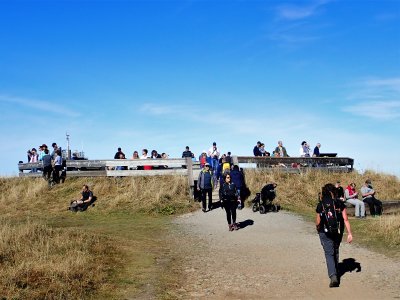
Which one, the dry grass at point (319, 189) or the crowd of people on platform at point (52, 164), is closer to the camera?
the dry grass at point (319, 189)

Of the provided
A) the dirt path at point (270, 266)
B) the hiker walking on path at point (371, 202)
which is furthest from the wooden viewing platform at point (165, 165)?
the dirt path at point (270, 266)

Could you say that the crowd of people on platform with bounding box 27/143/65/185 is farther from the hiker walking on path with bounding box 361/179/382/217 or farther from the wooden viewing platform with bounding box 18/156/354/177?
the hiker walking on path with bounding box 361/179/382/217

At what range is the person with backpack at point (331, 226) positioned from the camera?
8.48 meters

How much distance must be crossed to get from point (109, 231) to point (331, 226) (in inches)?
343

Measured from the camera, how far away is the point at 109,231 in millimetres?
15219

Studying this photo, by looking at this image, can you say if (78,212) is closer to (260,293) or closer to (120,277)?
(120,277)

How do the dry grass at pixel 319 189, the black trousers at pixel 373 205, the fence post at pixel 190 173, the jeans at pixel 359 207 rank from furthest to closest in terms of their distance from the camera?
the fence post at pixel 190 173
the black trousers at pixel 373 205
the jeans at pixel 359 207
the dry grass at pixel 319 189

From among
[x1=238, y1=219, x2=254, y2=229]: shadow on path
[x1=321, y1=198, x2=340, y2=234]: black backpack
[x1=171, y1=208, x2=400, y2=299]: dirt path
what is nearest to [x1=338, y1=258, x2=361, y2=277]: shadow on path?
[x1=171, y1=208, x2=400, y2=299]: dirt path

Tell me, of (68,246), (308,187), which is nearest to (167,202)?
(308,187)

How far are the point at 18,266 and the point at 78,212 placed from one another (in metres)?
11.3

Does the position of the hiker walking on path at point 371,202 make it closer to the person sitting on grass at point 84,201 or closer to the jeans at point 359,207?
the jeans at point 359,207

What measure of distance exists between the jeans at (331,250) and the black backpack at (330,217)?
0.15 metres

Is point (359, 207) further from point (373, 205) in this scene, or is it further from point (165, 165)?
point (165, 165)

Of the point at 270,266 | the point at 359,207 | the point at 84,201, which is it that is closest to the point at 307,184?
the point at 359,207
